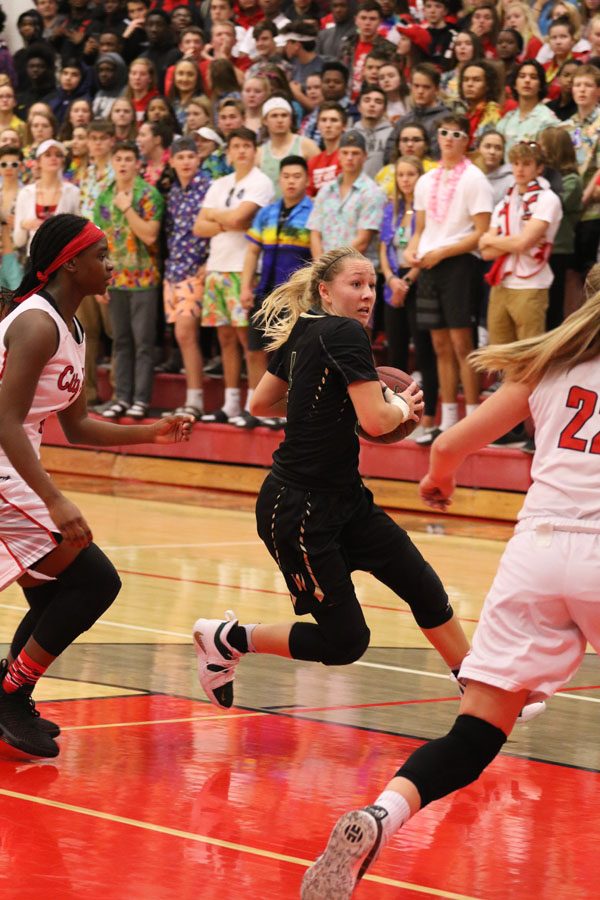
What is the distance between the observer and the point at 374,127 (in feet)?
40.3

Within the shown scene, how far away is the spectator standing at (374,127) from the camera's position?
12141 mm

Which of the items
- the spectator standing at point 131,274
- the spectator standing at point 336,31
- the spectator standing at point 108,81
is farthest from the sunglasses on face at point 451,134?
the spectator standing at point 108,81

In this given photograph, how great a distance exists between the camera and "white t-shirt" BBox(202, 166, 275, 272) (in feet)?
39.9

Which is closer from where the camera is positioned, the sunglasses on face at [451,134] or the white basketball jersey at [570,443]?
the white basketball jersey at [570,443]

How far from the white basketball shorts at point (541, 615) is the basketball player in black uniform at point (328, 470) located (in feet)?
3.90

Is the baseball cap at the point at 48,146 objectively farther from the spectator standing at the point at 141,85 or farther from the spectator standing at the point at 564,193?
the spectator standing at the point at 564,193

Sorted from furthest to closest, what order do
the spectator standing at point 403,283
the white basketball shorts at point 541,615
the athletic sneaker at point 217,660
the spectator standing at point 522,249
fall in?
the spectator standing at point 403,283 < the spectator standing at point 522,249 < the athletic sneaker at point 217,660 < the white basketball shorts at point 541,615

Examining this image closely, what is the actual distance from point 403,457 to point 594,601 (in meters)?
8.53

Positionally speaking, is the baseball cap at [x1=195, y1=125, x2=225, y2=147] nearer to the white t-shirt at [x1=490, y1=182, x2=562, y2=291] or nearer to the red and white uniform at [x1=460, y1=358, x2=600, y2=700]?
the white t-shirt at [x1=490, y1=182, x2=562, y2=291]

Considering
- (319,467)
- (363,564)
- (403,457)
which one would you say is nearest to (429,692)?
(363,564)

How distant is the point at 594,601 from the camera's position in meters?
3.51

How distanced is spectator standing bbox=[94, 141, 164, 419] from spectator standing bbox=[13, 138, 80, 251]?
0.33 meters

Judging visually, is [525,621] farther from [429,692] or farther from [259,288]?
[259,288]

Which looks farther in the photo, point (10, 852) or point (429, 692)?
point (429, 692)
